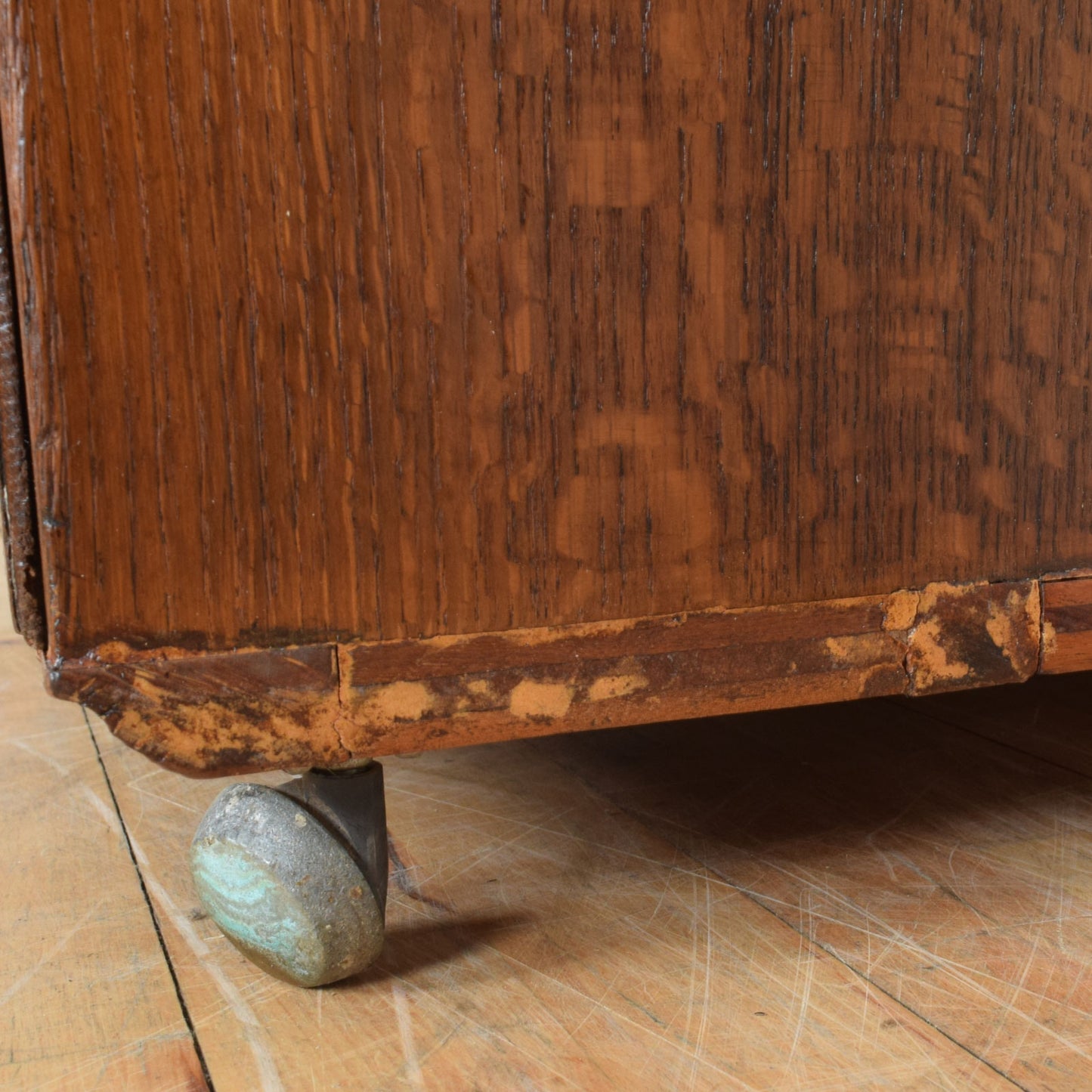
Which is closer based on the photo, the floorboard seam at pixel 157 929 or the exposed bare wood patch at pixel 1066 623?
the floorboard seam at pixel 157 929

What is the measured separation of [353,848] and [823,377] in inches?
12.5

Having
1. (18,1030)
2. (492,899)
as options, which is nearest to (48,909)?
(18,1030)

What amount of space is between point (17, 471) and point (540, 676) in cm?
24

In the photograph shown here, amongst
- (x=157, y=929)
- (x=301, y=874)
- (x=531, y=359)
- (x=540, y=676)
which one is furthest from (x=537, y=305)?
(x=157, y=929)

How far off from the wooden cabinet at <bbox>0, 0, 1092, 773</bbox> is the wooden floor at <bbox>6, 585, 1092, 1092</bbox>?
13cm

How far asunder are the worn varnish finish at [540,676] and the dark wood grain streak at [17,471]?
0.04 m

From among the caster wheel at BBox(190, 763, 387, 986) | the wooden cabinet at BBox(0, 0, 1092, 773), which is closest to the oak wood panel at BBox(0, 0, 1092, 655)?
the wooden cabinet at BBox(0, 0, 1092, 773)

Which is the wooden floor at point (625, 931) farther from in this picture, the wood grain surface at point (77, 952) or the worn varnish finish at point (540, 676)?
the worn varnish finish at point (540, 676)

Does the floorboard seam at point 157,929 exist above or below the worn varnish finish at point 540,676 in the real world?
below

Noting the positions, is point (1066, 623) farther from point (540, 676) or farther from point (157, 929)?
point (157, 929)

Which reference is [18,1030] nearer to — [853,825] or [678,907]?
[678,907]

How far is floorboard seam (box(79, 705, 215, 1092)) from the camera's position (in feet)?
1.71

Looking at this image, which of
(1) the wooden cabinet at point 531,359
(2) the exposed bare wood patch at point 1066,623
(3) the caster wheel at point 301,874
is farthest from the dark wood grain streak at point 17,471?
(2) the exposed bare wood patch at point 1066,623

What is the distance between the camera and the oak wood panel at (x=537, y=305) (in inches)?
18.1
